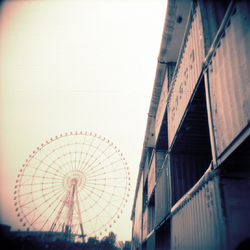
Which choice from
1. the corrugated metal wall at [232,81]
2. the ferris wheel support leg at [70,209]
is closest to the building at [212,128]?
the corrugated metal wall at [232,81]

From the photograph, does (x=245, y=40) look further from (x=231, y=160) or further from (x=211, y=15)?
(x=211, y=15)

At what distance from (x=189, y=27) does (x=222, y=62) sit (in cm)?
411

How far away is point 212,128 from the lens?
16.2 ft

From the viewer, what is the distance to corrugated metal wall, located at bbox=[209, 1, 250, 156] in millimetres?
3717

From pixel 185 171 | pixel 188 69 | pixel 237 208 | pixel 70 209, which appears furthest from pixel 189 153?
pixel 70 209

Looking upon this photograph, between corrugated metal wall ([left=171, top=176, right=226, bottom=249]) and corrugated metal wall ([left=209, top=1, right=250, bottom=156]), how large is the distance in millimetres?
1011

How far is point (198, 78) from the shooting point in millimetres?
6438

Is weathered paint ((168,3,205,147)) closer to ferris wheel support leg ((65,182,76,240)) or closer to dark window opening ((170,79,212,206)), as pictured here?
dark window opening ((170,79,212,206))

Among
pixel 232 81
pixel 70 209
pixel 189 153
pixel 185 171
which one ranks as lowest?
pixel 70 209

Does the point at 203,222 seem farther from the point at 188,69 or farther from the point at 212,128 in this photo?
the point at 188,69

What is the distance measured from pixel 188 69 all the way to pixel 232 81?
3758 mm

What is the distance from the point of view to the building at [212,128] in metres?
3.90

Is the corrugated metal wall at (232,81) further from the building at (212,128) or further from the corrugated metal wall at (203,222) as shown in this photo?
the corrugated metal wall at (203,222)

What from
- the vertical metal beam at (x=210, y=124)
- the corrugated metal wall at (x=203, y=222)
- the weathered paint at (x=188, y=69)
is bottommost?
the corrugated metal wall at (x=203, y=222)
